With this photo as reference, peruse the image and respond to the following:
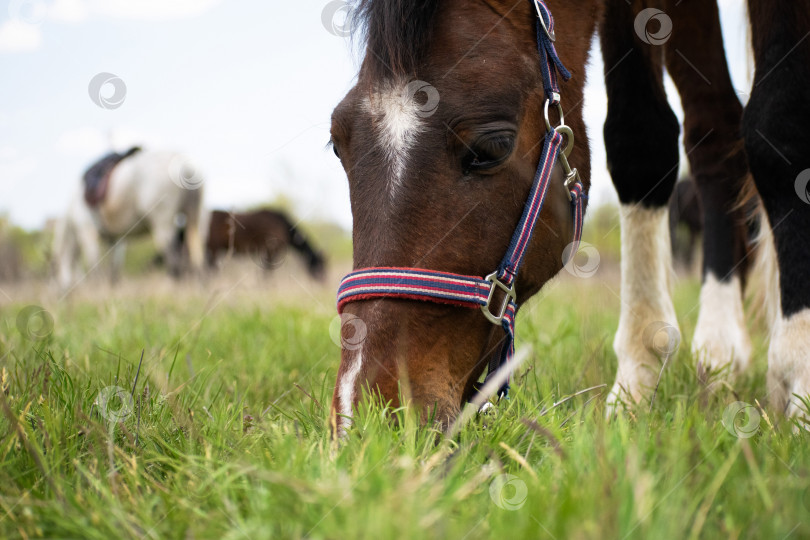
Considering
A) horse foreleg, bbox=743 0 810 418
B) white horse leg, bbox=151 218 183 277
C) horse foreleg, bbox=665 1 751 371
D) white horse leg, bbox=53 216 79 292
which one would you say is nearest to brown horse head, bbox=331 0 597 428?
horse foreleg, bbox=743 0 810 418

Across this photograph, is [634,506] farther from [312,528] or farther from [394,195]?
[394,195]

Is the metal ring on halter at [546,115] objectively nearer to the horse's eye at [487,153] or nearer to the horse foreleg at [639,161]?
the horse's eye at [487,153]

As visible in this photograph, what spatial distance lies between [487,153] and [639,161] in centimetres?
151

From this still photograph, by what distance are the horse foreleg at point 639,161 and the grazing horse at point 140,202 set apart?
26.8 feet

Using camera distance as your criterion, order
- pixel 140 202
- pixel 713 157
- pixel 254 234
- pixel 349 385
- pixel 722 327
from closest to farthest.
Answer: pixel 349 385, pixel 722 327, pixel 713 157, pixel 140 202, pixel 254 234

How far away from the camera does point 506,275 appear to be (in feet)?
5.52

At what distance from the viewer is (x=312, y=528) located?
0.96 m

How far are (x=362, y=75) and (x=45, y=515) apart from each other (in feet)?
4.63

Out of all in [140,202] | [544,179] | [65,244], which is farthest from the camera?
[65,244]

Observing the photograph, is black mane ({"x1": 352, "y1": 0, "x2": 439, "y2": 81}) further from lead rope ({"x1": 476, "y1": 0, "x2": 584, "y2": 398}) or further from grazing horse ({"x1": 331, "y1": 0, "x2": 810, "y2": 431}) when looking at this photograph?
lead rope ({"x1": 476, "y1": 0, "x2": 584, "y2": 398})

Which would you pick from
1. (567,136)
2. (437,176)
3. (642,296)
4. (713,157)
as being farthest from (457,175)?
(713,157)

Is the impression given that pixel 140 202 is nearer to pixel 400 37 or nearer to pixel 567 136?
pixel 400 37

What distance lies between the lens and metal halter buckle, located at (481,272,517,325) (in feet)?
5.35

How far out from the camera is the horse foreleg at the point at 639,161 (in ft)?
9.30
